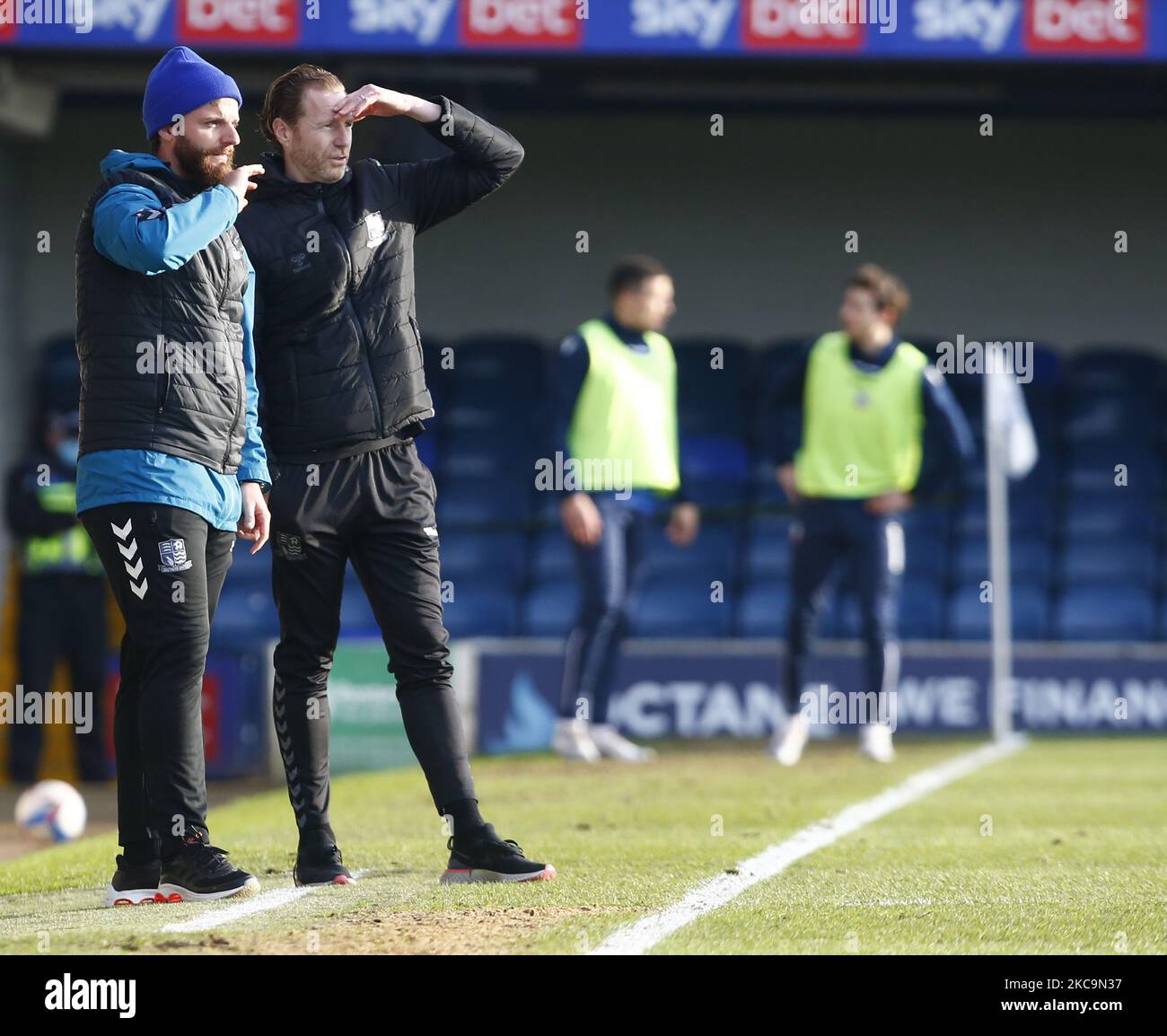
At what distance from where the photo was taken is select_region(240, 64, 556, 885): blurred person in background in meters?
4.88

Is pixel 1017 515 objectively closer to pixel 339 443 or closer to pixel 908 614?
pixel 908 614

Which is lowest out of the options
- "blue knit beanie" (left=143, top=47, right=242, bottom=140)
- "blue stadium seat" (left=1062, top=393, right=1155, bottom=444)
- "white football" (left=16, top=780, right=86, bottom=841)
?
"white football" (left=16, top=780, right=86, bottom=841)

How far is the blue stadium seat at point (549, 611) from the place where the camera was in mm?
12086

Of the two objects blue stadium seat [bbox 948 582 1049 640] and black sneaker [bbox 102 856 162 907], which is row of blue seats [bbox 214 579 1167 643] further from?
black sneaker [bbox 102 856 162 907]

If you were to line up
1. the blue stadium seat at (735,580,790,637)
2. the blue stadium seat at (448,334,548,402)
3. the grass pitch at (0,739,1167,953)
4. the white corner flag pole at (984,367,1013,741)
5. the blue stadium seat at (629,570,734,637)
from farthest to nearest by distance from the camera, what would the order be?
the blue stadium seat at (448,334,548,402) → the blue stadium seat at (629,570,734,637) → the blue stadium seat at (735,580,790,637) → the white corner flag pole at (984,367,1013,741) → the grass pitch at (0,739,1167,953)

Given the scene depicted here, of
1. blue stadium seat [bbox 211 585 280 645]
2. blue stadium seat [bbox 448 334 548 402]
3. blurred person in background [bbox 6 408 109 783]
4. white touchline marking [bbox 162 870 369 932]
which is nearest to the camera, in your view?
white touchline marking [bbox 162 870 369 932]

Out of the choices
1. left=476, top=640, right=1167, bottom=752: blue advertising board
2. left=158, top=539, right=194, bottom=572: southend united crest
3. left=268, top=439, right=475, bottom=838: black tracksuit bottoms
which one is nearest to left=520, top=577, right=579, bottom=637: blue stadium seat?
left=476, top=640, right=1167, bottom=752: blue advertising board

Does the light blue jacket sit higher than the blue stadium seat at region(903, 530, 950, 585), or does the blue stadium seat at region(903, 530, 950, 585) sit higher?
the light blue jacket

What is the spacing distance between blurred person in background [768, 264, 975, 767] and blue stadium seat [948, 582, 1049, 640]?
3.06 metres

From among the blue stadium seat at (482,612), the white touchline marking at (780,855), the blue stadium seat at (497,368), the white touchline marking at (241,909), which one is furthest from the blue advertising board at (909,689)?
the white touchline marking at (241,909)

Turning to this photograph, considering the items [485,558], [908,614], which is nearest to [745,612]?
[908,614]

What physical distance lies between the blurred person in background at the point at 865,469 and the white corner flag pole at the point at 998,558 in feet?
4.42

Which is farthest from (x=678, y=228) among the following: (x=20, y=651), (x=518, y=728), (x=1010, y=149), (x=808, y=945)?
(x=808, y=945)
